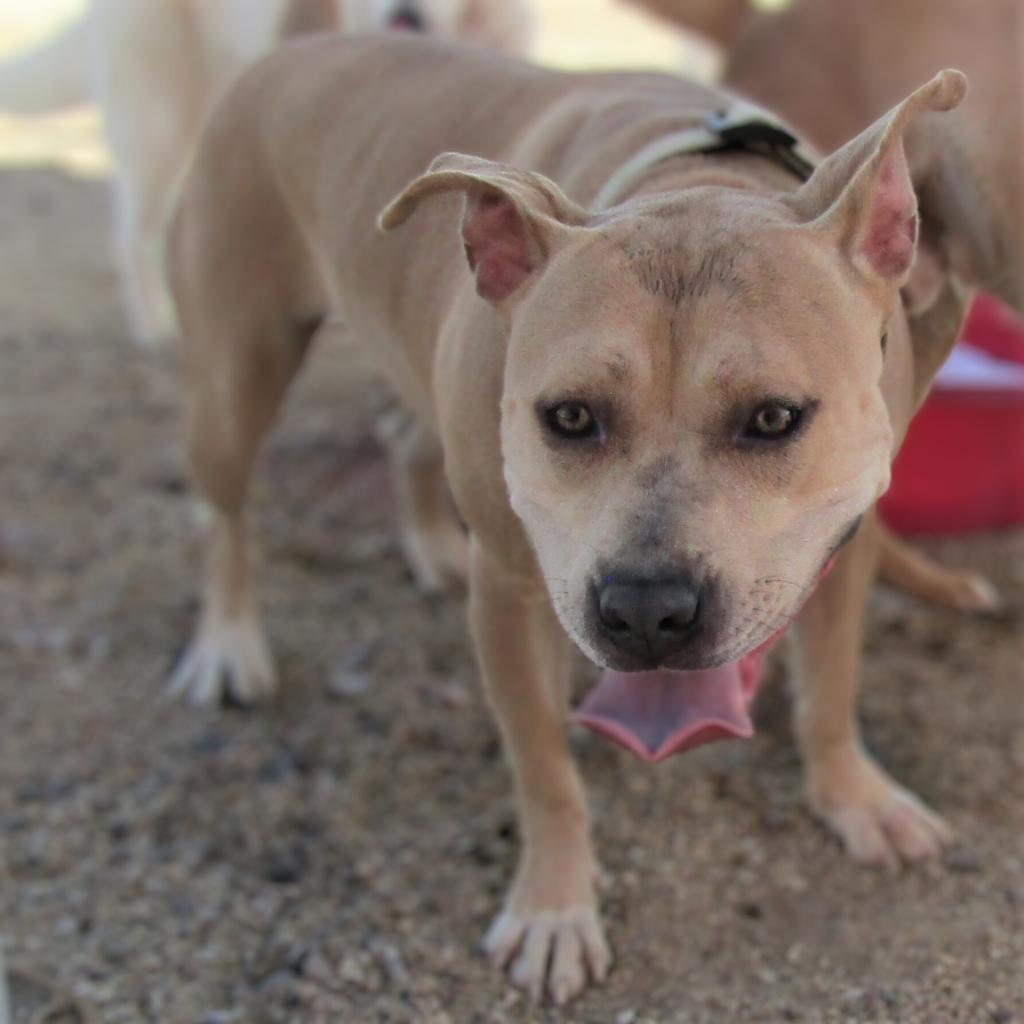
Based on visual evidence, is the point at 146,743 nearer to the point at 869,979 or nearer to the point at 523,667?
the point at 523,667

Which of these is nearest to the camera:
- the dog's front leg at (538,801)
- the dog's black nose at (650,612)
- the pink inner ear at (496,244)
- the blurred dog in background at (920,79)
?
the dog's black nose at (650,612)

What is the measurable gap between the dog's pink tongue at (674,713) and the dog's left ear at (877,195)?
636 mm

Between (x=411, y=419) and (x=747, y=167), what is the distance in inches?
77.9

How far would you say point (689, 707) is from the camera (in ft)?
7.30

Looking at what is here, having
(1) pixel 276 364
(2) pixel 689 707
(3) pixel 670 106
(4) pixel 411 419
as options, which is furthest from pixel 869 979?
(4) pixel 411 419

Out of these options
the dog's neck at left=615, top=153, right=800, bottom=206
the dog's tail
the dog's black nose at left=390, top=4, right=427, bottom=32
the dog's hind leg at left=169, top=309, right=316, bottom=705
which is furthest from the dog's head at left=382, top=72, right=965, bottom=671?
the dog's tail

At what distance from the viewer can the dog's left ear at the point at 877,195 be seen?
1.92 meters

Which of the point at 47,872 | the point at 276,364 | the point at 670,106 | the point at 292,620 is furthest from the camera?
the point at 292,620

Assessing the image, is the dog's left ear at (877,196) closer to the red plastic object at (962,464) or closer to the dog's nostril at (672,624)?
the dog's nostril at (672,624)

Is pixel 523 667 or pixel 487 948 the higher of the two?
pixel 523 667

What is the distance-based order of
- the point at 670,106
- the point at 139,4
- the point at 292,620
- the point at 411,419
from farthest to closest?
the point at 139,4 → the point at 411,419 → the point at 292,620 → the point at 670,106

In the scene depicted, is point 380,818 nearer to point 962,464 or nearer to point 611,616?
point 611,616

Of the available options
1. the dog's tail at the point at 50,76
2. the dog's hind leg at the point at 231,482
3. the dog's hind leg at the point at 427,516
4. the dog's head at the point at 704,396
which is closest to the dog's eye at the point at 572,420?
the dog's head at the point at 704,396

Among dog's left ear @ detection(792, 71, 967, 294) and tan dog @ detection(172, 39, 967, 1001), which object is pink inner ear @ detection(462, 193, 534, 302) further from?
dog's left ear @ detection(792, 71, 967, 294)
